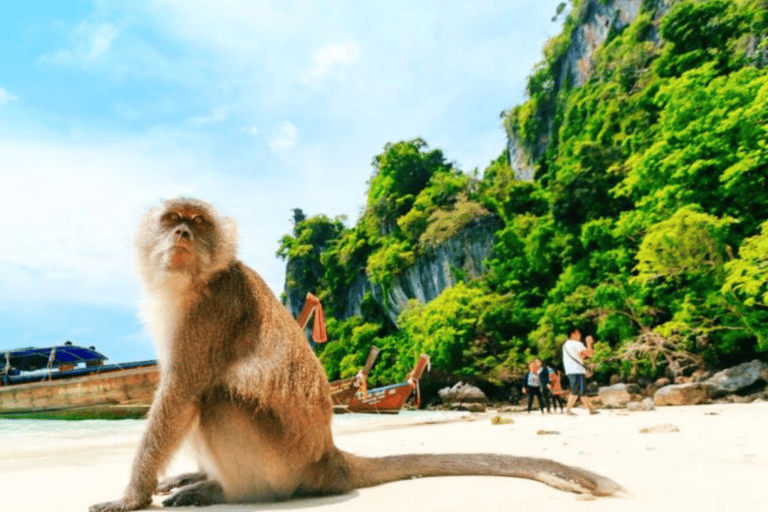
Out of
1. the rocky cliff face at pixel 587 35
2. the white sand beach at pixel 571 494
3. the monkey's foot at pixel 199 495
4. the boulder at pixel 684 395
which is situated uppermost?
the rocky cliff face at pixel 587 35

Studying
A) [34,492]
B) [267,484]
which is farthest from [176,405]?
[34,492]

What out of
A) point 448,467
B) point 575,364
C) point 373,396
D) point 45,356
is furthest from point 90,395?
point 448,467

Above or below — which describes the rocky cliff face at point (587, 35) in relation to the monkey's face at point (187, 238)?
above

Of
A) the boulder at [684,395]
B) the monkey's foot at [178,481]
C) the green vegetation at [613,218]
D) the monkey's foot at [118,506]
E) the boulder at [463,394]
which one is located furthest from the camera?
the boulder at [463,394]

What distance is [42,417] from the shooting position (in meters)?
24.2

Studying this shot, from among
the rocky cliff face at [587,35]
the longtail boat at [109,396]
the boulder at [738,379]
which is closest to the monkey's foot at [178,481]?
the boulder at [738,379]

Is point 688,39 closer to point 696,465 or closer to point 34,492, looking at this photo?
point 696,465

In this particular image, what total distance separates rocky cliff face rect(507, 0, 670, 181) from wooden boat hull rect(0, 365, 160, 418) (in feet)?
95.5

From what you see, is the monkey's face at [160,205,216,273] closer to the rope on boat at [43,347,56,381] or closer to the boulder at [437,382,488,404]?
the rope on boat at [43,347,56,381]

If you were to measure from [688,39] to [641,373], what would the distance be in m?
15.6

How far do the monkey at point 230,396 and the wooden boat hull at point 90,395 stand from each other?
21383 millimetres

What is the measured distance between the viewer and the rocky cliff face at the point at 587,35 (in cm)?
3541

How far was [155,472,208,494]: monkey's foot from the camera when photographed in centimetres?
335

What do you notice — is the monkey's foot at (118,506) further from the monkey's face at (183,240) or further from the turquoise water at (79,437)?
the turquoise water at (79,437)
